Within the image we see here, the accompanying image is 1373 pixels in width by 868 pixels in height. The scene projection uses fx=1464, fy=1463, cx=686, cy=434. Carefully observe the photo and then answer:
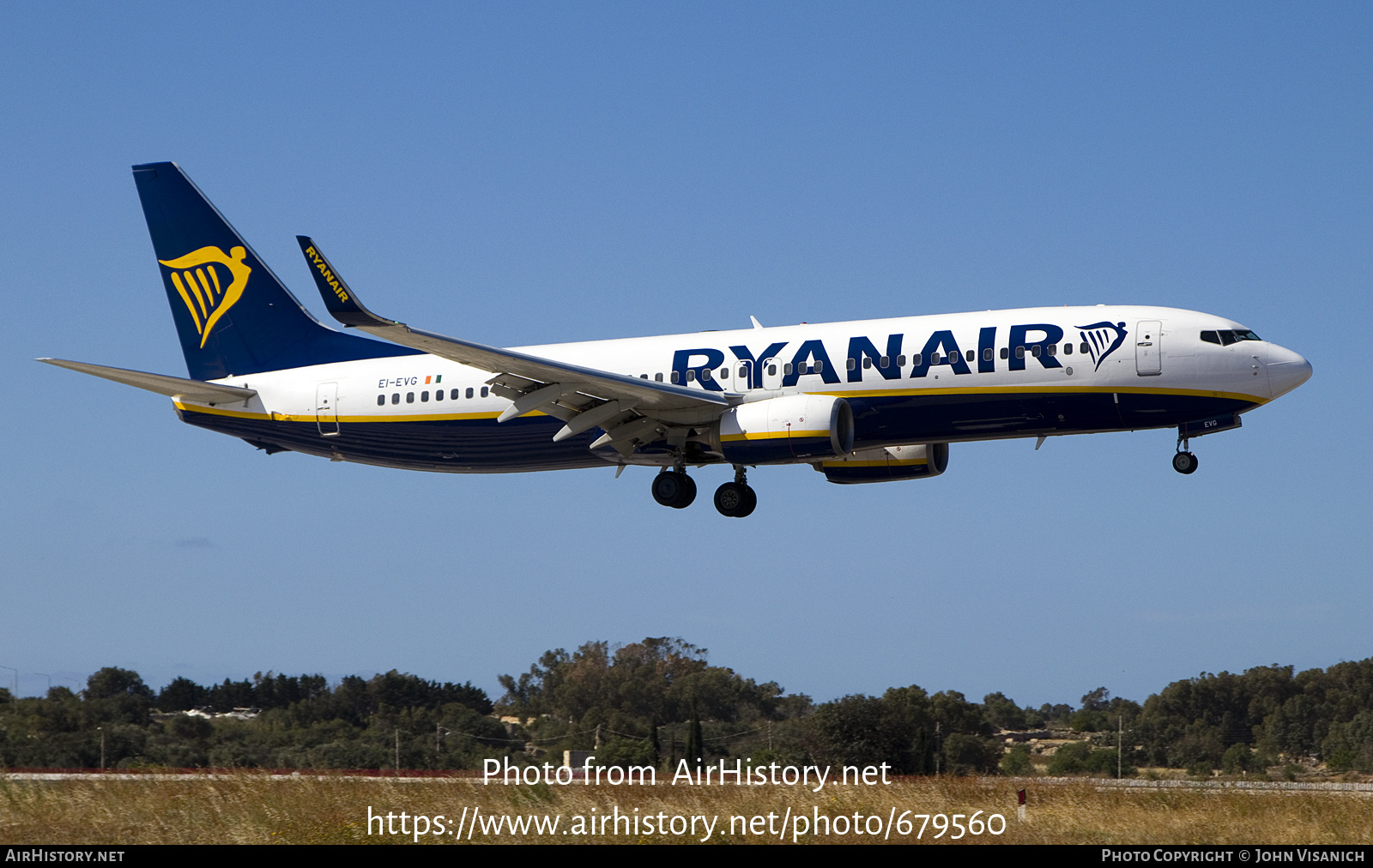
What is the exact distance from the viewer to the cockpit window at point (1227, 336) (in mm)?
33500

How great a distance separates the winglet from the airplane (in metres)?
0.04

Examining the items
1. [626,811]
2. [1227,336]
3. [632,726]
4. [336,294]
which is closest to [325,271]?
[336,294]

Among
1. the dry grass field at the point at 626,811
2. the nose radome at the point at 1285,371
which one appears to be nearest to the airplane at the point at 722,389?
the nose radome at the point at 1285,371

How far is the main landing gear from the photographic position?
38.1 m

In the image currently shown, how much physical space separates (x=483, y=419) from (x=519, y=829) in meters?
16.2

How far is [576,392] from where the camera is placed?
116ft

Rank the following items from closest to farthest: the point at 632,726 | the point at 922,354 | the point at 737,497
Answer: the point at 922,354, the point at 737,497, the point at 632,726

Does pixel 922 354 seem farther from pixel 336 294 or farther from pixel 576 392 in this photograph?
pixel 336 294

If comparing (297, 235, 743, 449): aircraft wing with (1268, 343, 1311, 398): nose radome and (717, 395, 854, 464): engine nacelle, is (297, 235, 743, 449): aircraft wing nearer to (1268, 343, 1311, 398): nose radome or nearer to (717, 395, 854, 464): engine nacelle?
(717, 395, 854, 464): engine nacelle

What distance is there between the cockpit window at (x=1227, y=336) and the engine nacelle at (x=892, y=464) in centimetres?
855

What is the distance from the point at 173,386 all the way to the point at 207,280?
5553mm

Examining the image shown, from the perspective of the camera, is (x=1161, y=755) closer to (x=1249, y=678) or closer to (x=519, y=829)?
(x=1249, y=678)

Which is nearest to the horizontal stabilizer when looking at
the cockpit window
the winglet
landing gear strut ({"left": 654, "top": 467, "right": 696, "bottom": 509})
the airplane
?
the airplane
